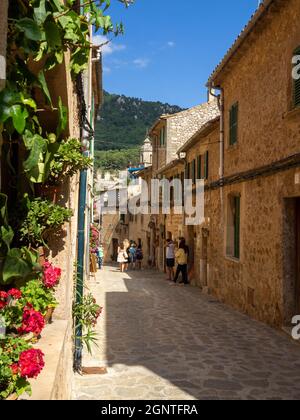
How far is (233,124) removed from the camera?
12969mm

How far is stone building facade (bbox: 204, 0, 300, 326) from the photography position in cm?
890

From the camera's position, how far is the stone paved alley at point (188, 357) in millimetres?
5574

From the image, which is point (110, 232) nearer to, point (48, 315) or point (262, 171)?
point (262, 171)

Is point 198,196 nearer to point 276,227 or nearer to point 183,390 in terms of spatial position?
point 276,227

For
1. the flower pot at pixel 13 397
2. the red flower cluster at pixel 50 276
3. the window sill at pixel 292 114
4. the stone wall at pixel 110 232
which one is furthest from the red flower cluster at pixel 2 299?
the stone wall at pixel 110 232

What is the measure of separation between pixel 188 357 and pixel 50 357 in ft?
13.4

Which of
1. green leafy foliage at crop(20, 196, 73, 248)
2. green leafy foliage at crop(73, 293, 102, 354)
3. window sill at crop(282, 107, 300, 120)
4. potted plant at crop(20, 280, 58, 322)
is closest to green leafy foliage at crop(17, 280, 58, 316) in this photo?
potted plant at crop(20, 280, 58, 322)

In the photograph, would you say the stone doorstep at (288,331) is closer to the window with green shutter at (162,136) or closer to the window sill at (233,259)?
the window sill at (233,259)

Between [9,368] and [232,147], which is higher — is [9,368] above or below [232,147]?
below

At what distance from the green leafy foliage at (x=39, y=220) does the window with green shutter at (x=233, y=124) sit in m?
9.21

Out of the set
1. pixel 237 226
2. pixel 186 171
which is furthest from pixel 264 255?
pixel 186 171

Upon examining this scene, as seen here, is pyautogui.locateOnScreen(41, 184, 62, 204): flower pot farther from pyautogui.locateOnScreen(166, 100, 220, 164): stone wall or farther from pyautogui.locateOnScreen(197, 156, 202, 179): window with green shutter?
pyautogui.locateOnScreen(166, 100, 220, 164): stone wall

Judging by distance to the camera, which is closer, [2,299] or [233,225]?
[2,299]

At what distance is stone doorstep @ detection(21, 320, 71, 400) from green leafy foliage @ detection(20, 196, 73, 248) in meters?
0.85
